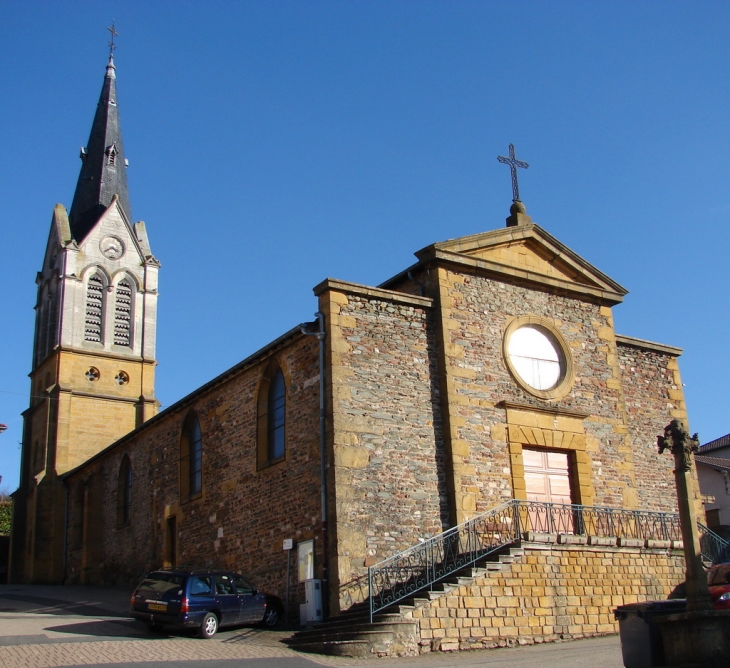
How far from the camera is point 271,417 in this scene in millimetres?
19938

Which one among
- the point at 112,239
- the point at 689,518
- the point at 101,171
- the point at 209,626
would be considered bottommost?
the point at 209,626

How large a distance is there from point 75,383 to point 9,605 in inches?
661

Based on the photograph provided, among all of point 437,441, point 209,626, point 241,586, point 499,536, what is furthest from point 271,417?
point 499,536

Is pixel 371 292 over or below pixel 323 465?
over

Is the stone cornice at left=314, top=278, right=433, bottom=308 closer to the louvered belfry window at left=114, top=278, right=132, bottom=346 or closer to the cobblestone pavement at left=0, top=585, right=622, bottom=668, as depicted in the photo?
the cobblestone pavement at left=0, top=585, right=622, bottom=668

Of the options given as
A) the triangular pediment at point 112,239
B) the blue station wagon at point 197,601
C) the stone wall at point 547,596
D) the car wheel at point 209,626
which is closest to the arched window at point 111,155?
the triangular pediment at point 112,239

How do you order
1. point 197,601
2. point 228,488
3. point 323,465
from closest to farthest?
point 197,601 → point 323,465 → point 228,488

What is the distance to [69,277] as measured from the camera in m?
40.0

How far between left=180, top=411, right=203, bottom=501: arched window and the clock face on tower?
20427 millimetres

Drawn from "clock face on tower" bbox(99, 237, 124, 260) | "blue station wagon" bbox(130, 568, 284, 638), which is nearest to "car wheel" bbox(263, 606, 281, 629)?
"blue station wagon" bbox(130, 568, 284, 638)

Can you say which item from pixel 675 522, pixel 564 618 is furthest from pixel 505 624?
pixel 675 522

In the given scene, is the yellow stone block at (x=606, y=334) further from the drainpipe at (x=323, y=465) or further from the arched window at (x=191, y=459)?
the arched window at (x=191, y=459)

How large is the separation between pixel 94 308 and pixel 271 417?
75.3 ft

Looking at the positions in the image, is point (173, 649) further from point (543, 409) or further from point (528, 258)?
point (528, 258)
